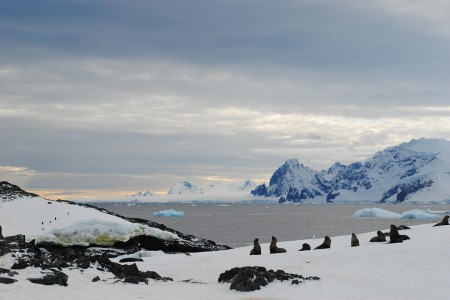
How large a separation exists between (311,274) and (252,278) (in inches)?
147

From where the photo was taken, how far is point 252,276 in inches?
852

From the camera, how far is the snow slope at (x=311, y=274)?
19062 millimetres

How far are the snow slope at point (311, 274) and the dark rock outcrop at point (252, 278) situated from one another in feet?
0.85

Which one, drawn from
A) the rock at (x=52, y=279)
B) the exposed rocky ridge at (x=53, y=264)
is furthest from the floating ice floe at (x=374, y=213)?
the rock at (x=52, y=279)

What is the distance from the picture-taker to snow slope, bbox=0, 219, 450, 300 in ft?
62.5

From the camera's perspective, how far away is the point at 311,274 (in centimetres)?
2433

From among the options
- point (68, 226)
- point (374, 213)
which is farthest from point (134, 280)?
point (374, 213)

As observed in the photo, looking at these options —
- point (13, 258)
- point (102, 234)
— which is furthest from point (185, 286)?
point (102, 234)

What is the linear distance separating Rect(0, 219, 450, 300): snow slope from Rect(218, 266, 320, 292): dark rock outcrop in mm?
260

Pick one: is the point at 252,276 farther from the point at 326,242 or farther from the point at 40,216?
the point at 40,216

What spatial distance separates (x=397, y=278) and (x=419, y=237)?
9.27 m

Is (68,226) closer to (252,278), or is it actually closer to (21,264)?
(21,264)

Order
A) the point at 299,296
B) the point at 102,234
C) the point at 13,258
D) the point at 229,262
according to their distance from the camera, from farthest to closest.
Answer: the point at 102,234
the point at 229,262
the point at 13,258
the point at 299,296

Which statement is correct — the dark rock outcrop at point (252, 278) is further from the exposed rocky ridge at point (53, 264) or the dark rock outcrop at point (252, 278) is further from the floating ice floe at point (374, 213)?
the floating ice floe at point (374, 213)
